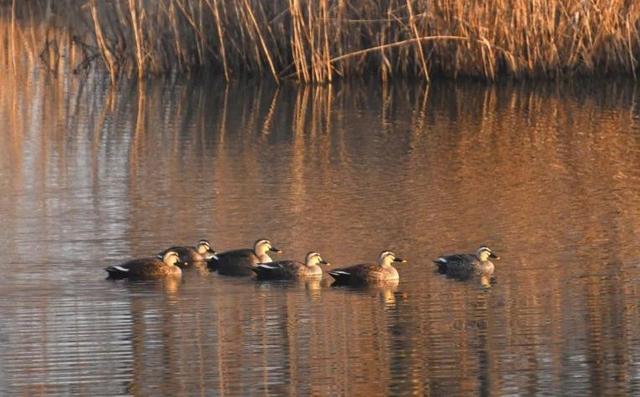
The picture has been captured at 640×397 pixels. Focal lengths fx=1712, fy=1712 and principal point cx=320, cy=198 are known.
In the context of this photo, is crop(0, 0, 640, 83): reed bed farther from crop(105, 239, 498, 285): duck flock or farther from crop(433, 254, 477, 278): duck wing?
crop(433, 254, 477, 278): duck wing

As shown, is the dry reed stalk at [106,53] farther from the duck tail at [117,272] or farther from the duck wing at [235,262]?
the duck tail at [117,272]

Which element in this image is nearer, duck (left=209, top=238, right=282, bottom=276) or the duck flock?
the duck flock

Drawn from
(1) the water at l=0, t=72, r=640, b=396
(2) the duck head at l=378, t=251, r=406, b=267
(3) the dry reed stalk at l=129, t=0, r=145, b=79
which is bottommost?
(1) the water at l=0, t=72, r=640, b=396

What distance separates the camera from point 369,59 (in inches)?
994

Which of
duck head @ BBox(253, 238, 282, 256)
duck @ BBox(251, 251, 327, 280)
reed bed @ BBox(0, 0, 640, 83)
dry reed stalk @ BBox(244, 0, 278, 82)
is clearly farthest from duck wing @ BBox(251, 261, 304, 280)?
dry reed stalk @ BBox(244, 0, 278, 82)

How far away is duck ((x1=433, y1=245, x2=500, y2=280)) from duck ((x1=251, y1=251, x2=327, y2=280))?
936 mm

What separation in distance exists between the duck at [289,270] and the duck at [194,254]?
2.02 feet

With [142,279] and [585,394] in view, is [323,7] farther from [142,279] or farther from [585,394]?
[585,394]

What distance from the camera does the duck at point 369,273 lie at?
479 inches

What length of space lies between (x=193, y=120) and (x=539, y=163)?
5.40 meters

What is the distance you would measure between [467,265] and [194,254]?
6.97 feet

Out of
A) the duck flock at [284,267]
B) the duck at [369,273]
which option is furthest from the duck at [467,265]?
the duck at [369,273]

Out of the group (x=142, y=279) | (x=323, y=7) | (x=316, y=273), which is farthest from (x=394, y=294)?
(x=323, y=7)

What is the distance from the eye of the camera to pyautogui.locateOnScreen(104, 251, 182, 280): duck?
12320 millimetres
